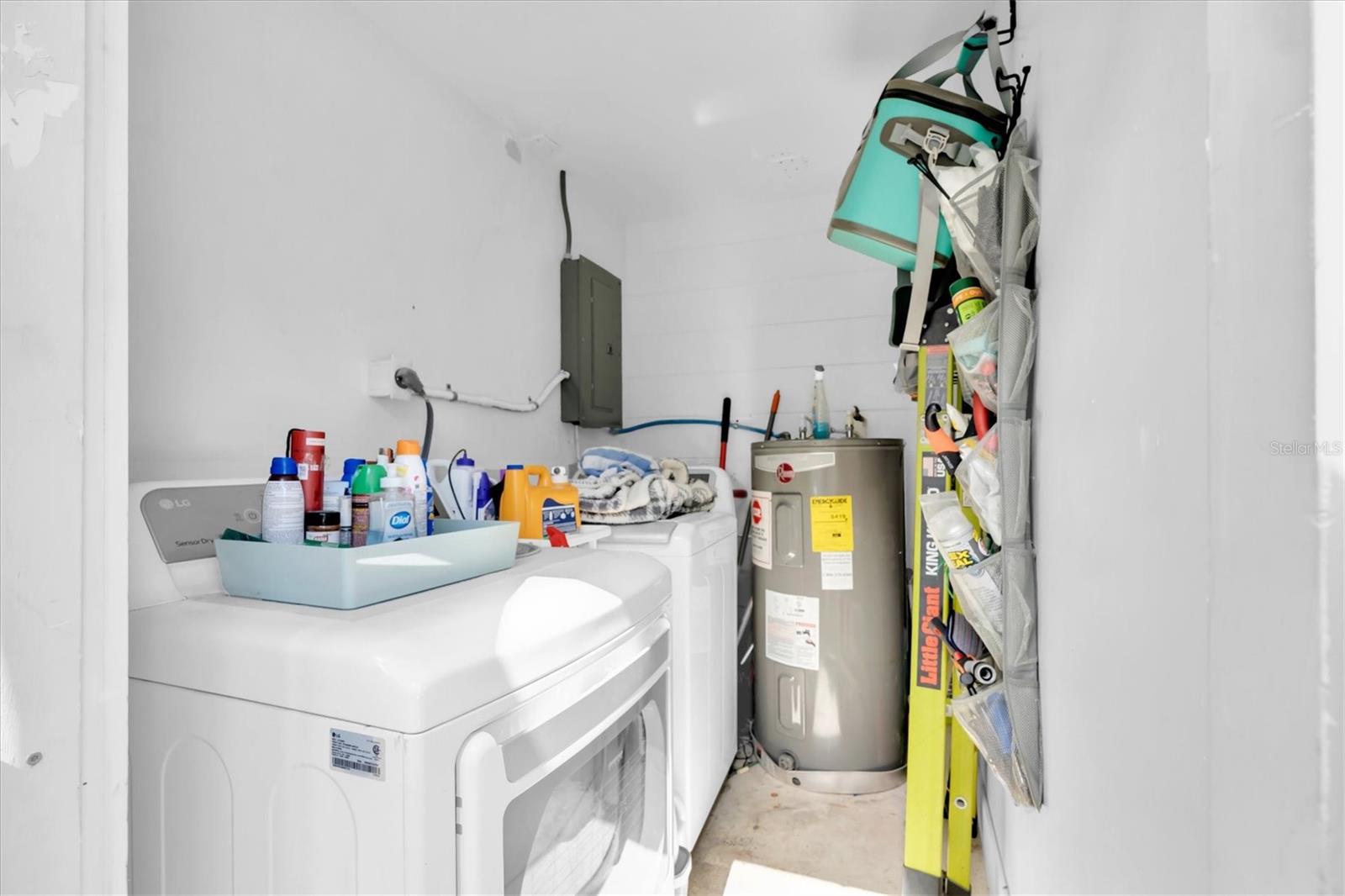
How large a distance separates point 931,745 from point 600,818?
83cm

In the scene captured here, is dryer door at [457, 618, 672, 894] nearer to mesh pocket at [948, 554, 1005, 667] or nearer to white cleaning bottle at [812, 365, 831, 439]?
mesh pocket at [948, 554, 1005, 667]

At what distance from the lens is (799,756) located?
186cm

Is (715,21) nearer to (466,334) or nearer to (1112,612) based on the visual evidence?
(466,334)

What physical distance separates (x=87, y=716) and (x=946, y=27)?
6.94ft

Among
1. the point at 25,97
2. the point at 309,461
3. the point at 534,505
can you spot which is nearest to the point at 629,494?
the point at 534,505

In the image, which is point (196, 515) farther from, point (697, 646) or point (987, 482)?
point (987, 482)

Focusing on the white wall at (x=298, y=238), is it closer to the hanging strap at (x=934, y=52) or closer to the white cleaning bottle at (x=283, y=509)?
the white cleaning bottle at (x=283, y=509)

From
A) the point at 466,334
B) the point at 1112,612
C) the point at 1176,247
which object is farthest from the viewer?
the point at 466,334

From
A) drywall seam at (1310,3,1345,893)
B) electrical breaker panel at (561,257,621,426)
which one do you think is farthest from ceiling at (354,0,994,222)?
drywall seam at (1310,3,1345,893)

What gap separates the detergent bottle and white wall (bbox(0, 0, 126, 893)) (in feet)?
2.48

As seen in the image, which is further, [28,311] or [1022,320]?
[1022,320]

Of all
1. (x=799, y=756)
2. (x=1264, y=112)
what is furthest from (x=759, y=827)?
(x=1264, y=112)

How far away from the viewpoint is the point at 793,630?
187cm

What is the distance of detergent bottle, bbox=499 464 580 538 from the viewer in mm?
1324
